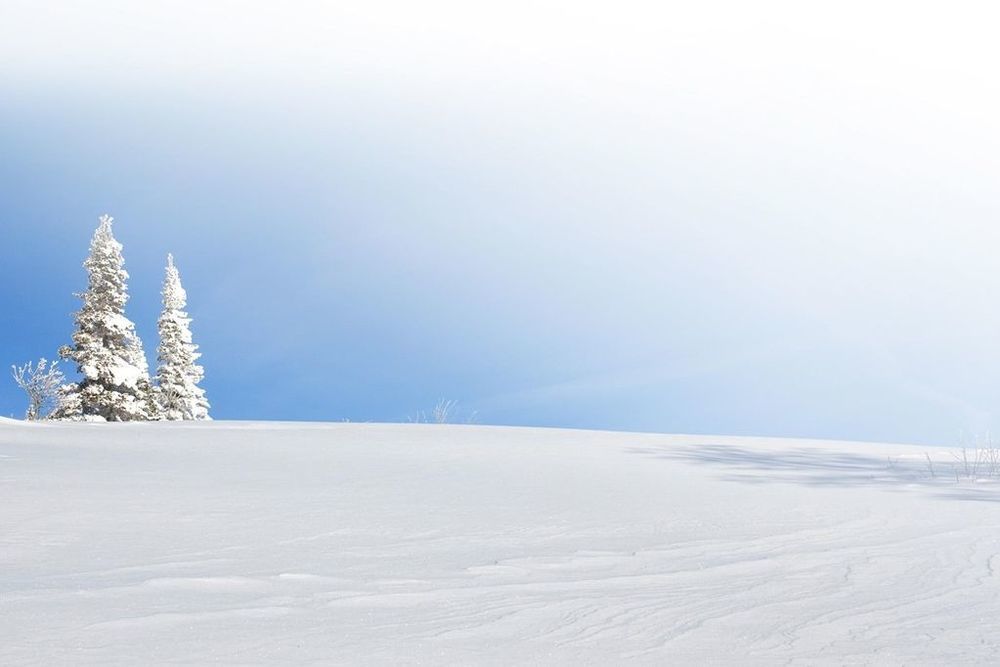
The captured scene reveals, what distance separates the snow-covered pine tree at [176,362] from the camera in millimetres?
31777

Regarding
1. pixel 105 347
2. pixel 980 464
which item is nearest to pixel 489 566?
pixel 980 464

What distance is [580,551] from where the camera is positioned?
165 inches

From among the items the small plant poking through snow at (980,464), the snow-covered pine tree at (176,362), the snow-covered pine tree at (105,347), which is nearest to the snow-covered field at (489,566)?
the small plant poking through snow at (980,464)

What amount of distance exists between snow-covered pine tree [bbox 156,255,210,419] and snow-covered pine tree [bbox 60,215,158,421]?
14.8ft

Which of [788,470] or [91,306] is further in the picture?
[91,306]

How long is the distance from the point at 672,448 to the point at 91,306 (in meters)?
21.1

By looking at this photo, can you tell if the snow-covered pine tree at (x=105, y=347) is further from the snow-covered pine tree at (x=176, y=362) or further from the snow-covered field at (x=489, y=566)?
the snow-covered field at (x=489, y=566)

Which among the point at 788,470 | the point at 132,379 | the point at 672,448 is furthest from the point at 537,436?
the point at 132,379

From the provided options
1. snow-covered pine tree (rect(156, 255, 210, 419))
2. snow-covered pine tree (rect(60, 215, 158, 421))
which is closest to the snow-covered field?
snow-covered pine tree (rect(60, 215, 158, 421))

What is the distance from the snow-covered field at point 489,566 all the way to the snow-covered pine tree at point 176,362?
25.1 meters

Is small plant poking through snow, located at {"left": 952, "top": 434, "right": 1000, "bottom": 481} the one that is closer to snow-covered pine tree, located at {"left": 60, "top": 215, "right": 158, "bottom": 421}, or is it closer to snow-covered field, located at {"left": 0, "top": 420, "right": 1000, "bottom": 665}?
snow-covered field, located at {"left": 0, "top": 420, "right": 1000, "bottom": 665}

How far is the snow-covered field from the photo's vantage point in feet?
8.70

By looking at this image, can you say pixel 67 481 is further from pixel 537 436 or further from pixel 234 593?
pixel 537 436

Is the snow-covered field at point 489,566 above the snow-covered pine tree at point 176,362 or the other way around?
the other way around
